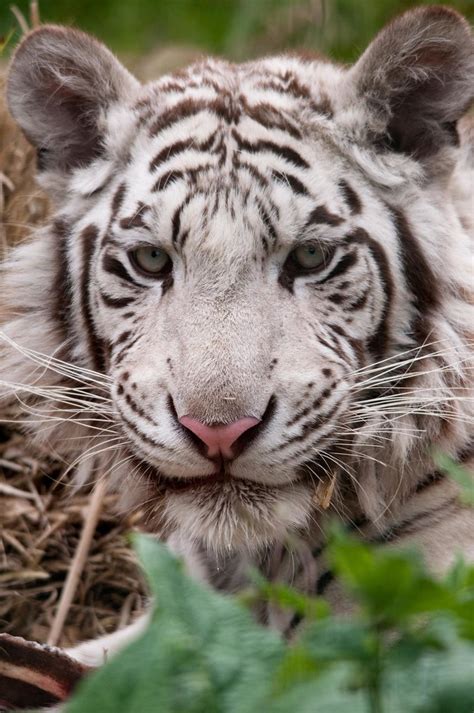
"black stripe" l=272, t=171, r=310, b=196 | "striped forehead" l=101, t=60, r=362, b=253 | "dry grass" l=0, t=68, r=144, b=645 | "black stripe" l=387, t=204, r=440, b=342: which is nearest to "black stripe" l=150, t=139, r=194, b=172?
"striped forehead" l=101, t=60, r=362, b=253

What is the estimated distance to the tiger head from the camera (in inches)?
80.5

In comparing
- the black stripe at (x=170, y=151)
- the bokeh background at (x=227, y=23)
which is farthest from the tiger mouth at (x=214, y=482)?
the bokeh background at (x=227, y=23)

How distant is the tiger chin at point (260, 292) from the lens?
2.05m

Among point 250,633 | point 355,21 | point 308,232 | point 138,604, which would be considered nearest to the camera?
point 250,633

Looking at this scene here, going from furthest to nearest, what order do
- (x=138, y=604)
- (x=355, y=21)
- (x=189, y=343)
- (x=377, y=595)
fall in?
1. (x=355, y=21)
2. (x=138, y=604)
3. (x=189, y=343)
4. (x=377, y=595)

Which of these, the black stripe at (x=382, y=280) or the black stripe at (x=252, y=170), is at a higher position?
the black stripe at (x=252, y=170)

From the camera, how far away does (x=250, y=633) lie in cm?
105

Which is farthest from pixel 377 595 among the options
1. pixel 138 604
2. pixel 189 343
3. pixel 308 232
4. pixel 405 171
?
pixel 138 604

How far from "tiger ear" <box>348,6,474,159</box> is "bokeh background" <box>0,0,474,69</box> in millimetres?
2548

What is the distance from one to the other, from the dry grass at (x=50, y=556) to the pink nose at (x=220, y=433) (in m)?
0.99

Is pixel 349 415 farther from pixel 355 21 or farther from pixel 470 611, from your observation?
pixel 355 21

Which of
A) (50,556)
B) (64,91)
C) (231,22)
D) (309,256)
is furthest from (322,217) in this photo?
(231,22)

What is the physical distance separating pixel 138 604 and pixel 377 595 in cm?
210

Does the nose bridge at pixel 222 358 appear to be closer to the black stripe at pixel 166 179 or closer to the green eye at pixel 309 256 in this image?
the green eye at pixel 309 256
